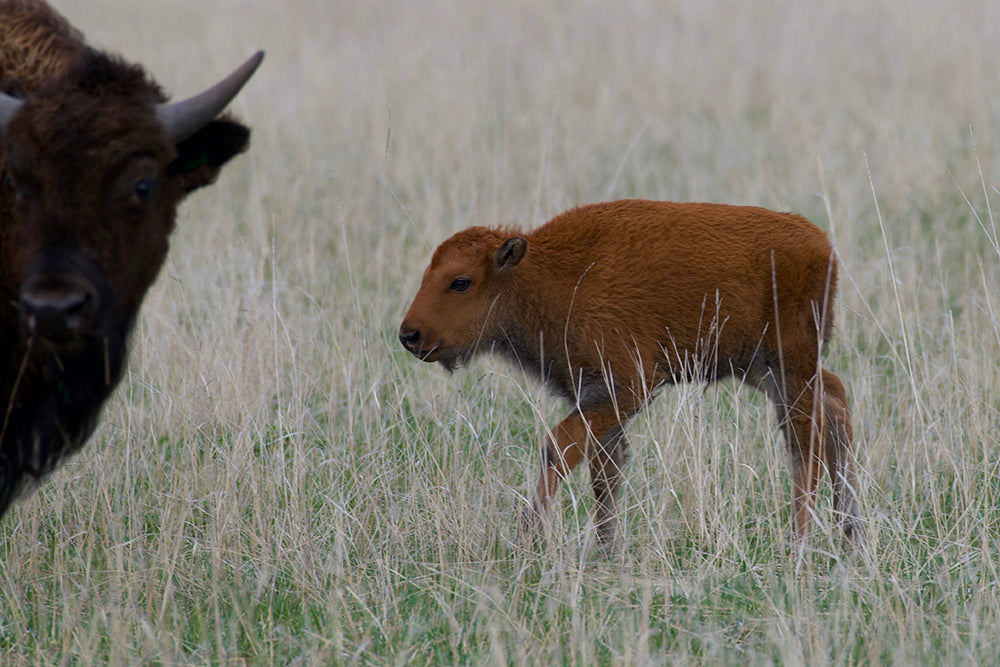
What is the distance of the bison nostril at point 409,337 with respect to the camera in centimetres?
401

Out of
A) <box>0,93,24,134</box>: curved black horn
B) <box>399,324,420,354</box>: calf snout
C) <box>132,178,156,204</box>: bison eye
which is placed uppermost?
<box>0,93,24,134</box>: curved black horn

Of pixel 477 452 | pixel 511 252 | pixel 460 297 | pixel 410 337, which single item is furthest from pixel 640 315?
pixel 477 452

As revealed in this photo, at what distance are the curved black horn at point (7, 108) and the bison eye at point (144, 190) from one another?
1.44ft

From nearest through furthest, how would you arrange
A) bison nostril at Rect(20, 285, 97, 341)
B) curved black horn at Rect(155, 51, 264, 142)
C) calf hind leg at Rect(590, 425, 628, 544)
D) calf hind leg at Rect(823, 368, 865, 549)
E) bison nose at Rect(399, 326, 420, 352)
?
1. bison nostril at Rect(20, 285, 97, 341)
2. curved black horn at Rect(155, 51, 264, 142)
3. bison nose at Rect(399, 326, 420, 352)
4. calf hind leg at Rect(590, 425, 628, 544)
5. calf hind leg at Rect(823, 368, 865, 549)

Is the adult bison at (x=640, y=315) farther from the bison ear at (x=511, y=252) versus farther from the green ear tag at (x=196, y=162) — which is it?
the green ear tag at (x=196, y=162)

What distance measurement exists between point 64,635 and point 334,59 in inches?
432

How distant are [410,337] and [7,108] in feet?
5.07

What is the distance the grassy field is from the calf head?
0.55 metres

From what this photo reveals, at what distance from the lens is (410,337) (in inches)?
159

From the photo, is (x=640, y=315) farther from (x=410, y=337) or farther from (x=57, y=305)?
(x=57, y=305)

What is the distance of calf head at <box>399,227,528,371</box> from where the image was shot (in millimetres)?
4035

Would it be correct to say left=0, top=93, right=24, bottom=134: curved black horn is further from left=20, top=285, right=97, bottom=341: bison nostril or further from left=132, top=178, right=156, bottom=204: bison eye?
left=20, top=285, right=97, bottom=341: bison nostril

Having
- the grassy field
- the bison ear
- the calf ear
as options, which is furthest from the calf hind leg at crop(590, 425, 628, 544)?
the calf ear

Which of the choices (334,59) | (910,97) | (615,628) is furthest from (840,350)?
(334,59)
